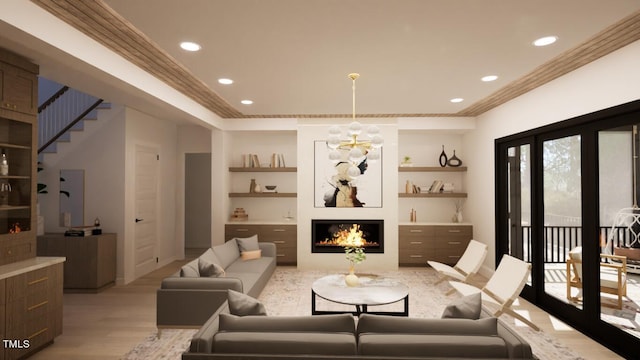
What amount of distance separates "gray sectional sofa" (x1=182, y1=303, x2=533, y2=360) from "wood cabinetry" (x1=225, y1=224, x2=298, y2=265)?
456 cm

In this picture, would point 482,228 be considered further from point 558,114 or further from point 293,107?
point 293,107

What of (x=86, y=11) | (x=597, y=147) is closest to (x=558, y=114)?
(x=597, y=147)

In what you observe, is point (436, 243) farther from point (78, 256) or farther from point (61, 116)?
point (61, 116)

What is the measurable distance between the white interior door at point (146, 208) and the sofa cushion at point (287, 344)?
15.5 ft

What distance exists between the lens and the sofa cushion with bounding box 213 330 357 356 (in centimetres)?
203

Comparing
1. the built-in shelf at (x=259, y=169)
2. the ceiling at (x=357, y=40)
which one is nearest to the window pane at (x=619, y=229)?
the ceiling at (x=357, y=40)

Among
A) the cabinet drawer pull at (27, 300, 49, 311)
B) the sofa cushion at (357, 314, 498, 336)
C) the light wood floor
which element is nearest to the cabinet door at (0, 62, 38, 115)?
the cabinet drawer pull at (27, 300, 49, 311)

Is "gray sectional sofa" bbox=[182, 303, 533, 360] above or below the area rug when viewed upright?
above

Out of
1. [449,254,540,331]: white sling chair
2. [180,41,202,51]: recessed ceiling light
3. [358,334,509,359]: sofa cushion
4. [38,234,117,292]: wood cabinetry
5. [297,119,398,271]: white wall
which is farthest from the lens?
[297,119,398,271]: white wall

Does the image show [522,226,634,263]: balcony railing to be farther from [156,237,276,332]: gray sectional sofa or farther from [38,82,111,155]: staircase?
[38,82,111,155]: staircase

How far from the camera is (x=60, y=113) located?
5.71 metres

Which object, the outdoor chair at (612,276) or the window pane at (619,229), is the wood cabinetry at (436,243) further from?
the window pane at (619,229)

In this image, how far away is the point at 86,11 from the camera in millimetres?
2600

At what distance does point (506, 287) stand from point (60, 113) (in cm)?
699
